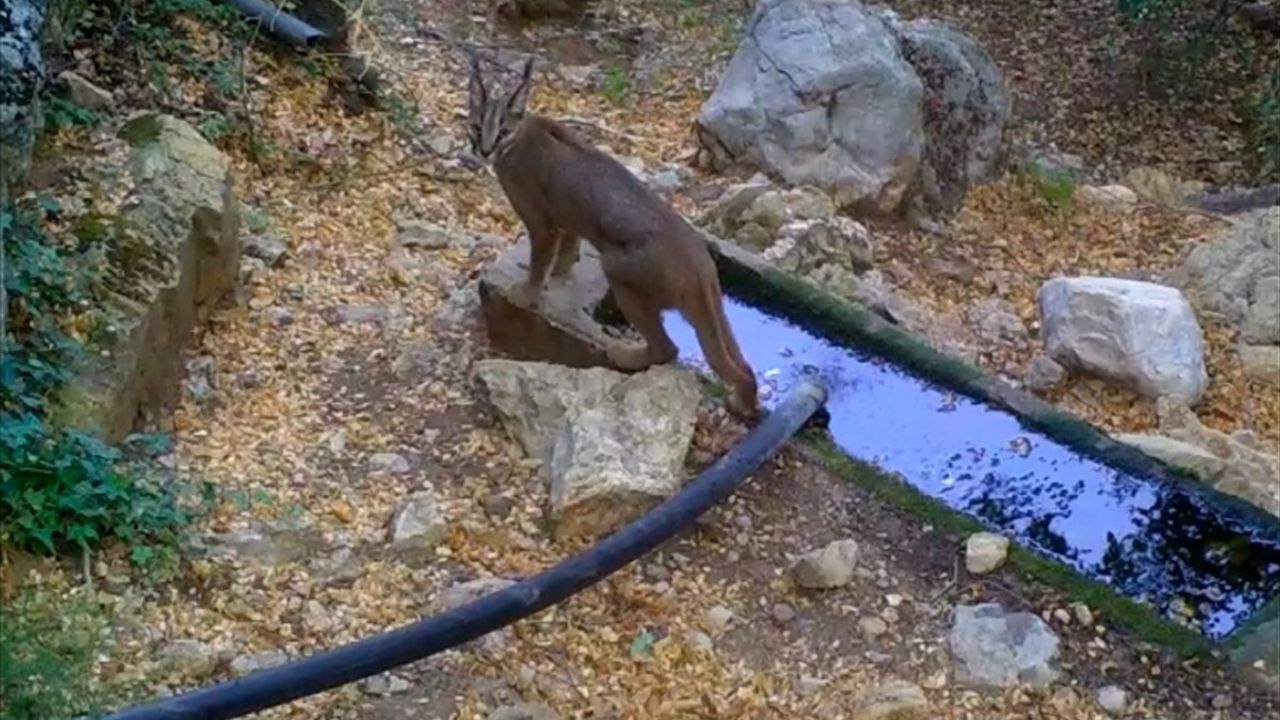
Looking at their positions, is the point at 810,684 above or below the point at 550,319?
below

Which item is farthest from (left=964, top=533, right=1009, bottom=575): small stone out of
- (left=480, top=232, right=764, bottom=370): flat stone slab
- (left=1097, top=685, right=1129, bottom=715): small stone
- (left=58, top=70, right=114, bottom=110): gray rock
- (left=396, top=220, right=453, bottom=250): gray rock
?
(left=58, top=70, right=114, bottom=110): gray rock

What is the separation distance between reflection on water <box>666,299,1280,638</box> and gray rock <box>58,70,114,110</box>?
76.4 inches

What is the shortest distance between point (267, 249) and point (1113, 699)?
9.47 feet

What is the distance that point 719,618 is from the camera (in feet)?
13.3

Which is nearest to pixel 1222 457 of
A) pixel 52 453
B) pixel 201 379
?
pixel 201 379

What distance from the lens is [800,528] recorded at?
436 centimetres

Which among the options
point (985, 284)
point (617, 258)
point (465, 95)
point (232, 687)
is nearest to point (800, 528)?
point (617, 258)

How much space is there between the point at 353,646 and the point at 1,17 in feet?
6.27

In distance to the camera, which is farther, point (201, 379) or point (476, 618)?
point (201, 379)

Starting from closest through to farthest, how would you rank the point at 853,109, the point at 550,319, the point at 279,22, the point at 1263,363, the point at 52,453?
1. the point at 52,453
2. the point at 550,319
3. the point at 1263,363
4. the point at 279,22
5. the point at 853,109

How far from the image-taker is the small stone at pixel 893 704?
3775 millimetres

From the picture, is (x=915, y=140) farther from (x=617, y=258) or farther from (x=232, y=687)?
(x=232, y=687)

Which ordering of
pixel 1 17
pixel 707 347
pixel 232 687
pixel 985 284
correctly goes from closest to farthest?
1. pixel 232 687
2. pixel 1 17
3. pixel 707 347
4. pixel 985 284

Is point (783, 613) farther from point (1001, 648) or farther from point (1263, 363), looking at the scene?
point (1263, 363)
